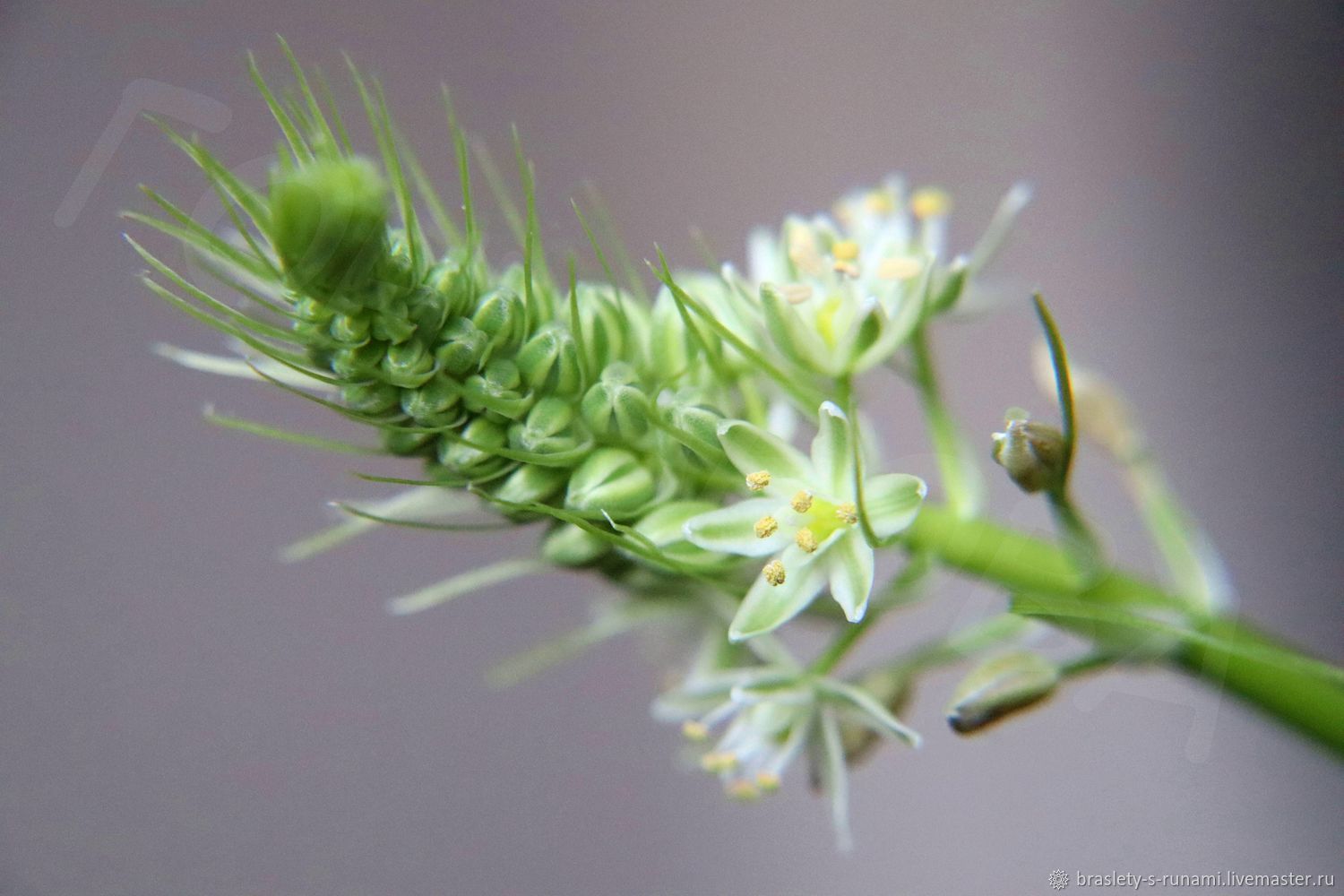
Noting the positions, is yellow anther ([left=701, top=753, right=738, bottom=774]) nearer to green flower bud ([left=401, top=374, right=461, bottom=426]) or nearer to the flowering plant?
the flowering plant

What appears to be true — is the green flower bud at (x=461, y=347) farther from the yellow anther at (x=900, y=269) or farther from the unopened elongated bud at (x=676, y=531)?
the yellow anther at (x=900, y=269)

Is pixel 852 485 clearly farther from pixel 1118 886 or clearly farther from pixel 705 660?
pixel 1118 886

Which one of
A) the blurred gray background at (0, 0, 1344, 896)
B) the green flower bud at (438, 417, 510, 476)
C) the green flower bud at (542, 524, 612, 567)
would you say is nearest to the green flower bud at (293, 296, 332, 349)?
the green flower bud at (438, 417, 510, 476)

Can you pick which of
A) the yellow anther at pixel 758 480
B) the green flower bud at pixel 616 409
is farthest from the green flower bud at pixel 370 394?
the yellow anther at pixel 758 480

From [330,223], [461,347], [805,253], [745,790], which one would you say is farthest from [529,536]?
[330,223]

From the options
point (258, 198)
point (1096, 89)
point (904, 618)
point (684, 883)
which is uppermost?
point (1096, 89)

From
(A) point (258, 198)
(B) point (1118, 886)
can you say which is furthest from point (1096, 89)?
(A) point (258, 198)

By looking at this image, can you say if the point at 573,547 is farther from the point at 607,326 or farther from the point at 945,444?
the point at 945,444
